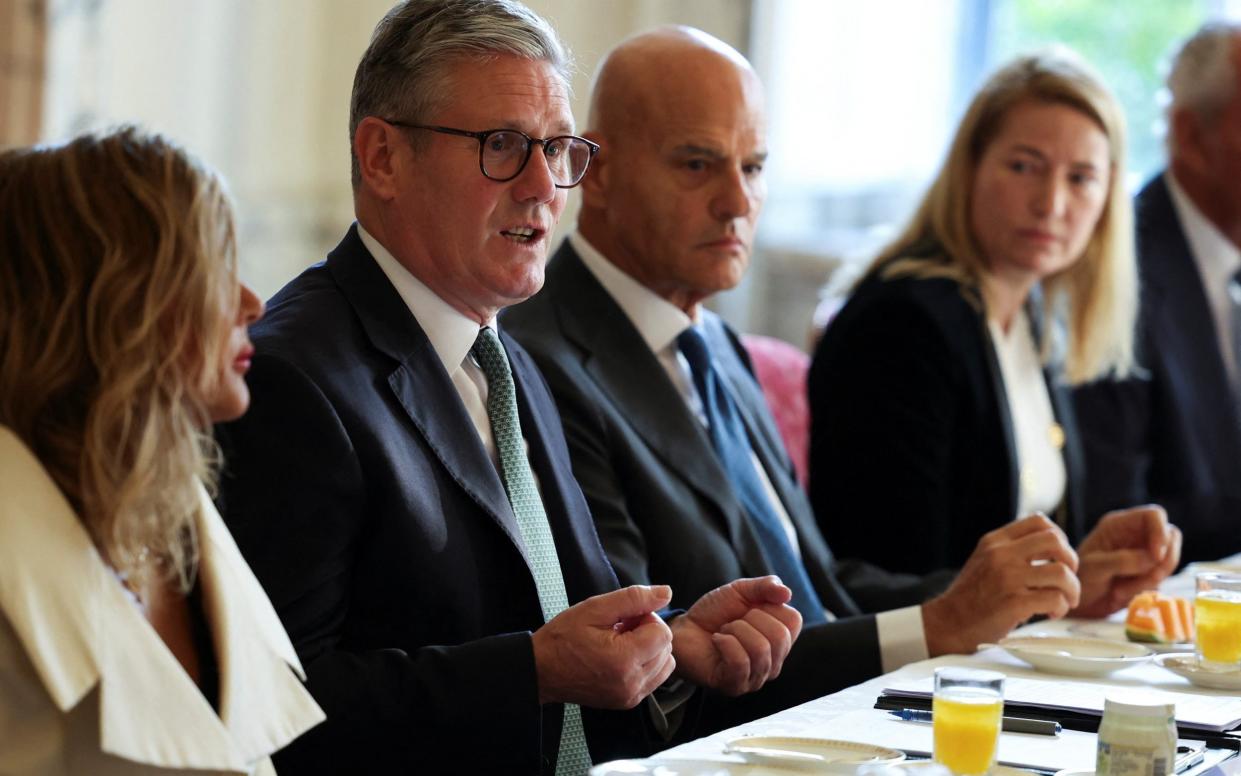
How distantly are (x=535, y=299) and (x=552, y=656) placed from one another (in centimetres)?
89

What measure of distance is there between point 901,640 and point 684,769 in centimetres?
85

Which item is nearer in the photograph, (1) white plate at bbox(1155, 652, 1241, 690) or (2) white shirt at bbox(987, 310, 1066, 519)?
(1) white plate at bbox(1155, 652, 1241, 690)

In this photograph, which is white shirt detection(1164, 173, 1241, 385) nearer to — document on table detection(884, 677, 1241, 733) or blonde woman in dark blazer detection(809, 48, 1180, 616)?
blonde woman in dark blazer detection(809, 48, 1180, 616)

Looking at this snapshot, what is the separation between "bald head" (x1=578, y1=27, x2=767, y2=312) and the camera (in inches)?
99.0

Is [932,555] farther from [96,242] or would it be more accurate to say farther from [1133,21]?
[1133,21]

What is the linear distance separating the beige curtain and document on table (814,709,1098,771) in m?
3.59

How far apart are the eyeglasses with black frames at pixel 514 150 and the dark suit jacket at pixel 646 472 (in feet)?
1.18

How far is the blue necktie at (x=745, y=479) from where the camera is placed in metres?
2.42

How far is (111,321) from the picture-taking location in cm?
123

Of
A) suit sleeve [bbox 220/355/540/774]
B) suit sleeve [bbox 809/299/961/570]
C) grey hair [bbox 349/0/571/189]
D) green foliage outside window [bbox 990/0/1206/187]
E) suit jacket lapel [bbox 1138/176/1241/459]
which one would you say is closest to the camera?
suit sleeve [bbox 220/355/540/774]

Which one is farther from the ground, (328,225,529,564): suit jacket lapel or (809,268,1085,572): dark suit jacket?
(328,225,529,564): suit jacket lapel

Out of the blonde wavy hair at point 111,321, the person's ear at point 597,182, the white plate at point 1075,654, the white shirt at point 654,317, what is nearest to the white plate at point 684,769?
the blonde wavy hair at point 111,321

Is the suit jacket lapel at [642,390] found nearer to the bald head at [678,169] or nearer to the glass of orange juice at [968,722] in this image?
the bald head at [678,169]

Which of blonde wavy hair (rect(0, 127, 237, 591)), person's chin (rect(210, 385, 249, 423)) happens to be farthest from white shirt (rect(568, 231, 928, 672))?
blonde wavy hair (rect(0, 127, 237, 591))
